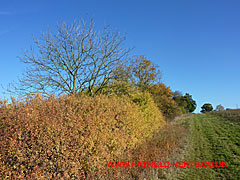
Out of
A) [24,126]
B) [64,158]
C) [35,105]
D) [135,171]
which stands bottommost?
[135,171]

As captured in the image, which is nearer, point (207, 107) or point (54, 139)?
point (54, 139)

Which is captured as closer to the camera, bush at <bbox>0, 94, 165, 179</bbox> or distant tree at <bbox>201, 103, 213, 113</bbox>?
bush at <bbox>0, 94, 165, 179</bbox>

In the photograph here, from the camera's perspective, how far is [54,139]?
3959mm

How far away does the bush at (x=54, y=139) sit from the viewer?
3562 millimetres

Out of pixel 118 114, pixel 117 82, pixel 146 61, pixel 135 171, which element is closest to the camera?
pixel 135 171

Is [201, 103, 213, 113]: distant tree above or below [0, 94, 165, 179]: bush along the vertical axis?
above

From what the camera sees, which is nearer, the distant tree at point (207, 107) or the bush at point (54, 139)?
the bush at point (54, 139)

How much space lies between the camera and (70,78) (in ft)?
42.5

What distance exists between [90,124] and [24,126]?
173 cm

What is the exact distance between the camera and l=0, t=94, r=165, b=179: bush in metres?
3.56

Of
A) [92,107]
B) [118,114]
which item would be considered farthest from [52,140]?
[118,114]

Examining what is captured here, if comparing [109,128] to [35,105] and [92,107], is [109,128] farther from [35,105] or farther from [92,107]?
[35,105]

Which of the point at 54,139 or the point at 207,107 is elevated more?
the point at 207,107

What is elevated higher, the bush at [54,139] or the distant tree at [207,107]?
the distant tree at [207,107]
